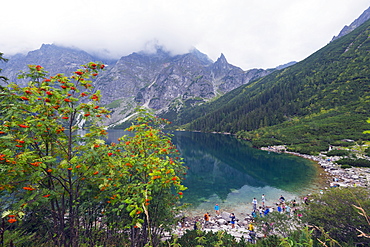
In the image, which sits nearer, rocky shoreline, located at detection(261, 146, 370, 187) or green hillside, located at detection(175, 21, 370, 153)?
rocky shoreline, located at detection(261, 146, 370, 187)

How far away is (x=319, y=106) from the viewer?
9569cm

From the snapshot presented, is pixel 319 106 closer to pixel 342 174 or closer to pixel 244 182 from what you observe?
pixel 342 174

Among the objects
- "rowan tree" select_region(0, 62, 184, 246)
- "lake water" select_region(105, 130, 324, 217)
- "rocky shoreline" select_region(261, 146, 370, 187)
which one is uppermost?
"rowan tree" select_region(0, 62, 184, 246)

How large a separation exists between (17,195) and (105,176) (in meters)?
2.49

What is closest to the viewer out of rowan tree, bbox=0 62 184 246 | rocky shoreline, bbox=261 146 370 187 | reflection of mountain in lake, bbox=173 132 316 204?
rowan tree, bbox=0 62 184 246

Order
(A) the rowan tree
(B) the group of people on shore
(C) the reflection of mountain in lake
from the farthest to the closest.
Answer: (C) the reflection of mountain in lake < (B) the group of people on shore < (A) the rowan tree

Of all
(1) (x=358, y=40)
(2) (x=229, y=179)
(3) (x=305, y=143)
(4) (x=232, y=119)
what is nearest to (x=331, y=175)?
(2) (x=229, y=179)

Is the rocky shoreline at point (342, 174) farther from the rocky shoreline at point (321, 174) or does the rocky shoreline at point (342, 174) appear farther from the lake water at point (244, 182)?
the lake water at point (244, 182)

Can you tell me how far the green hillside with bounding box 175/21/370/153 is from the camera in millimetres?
65438


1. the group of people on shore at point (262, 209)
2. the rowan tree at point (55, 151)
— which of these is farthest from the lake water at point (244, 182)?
the rowan tree at point (55, 151)

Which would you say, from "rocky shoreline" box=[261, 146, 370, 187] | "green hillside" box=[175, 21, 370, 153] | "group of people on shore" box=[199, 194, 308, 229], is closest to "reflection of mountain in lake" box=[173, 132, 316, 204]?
"rocky shoreline" box=[261, 146, 370, 187]

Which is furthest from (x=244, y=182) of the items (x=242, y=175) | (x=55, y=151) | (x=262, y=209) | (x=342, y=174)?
(x=55, y=151)

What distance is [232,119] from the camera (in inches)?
6019

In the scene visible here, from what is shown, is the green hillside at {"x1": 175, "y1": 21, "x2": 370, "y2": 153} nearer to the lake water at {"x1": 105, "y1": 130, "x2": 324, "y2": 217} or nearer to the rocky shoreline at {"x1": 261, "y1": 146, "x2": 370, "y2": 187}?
the rocky shoreline at {"x1": 261, "y1": 146, "x2": 370, "y2": 187}
